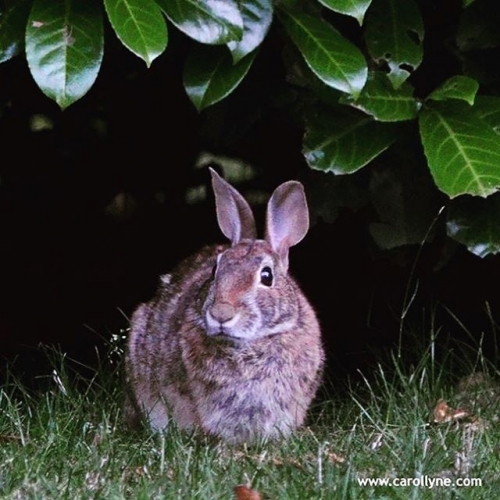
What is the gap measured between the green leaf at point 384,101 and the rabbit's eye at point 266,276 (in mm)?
658

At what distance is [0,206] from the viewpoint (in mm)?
6520

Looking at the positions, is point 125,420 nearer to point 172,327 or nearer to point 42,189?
point 172,327

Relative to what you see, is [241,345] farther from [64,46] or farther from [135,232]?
[135,232]

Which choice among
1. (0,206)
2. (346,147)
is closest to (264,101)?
(346,147)

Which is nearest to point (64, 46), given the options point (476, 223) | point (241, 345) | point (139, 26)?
point (139, 26)

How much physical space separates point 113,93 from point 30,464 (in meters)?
2.52

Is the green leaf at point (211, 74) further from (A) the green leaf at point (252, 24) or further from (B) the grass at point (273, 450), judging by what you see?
(B) the grass at point (273, 450)

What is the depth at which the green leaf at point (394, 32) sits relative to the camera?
14.2ft

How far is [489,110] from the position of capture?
4.34 m

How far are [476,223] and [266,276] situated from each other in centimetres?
80

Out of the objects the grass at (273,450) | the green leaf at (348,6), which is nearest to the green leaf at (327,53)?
the green leaf at (348,6)

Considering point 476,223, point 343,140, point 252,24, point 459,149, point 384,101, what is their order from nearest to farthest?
point 252,24 → point 459,149 → point 384,101 → point 343,140 → point 476,223

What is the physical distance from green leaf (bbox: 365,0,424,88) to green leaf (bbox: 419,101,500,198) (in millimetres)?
198

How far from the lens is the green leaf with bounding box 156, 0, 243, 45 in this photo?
387cm
